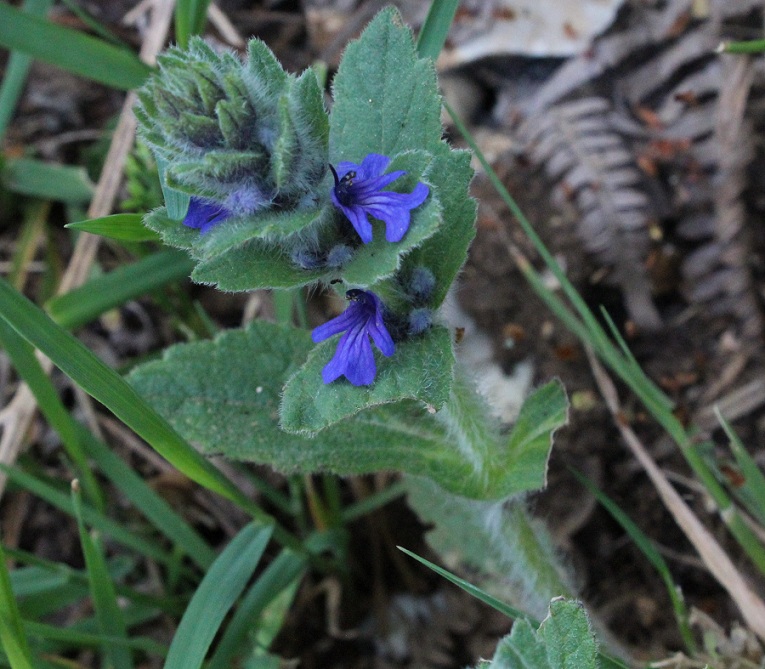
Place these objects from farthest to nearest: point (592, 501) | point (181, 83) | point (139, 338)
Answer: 1. point (139, 338)
2. point (592, 501)
3. point (181, 83)

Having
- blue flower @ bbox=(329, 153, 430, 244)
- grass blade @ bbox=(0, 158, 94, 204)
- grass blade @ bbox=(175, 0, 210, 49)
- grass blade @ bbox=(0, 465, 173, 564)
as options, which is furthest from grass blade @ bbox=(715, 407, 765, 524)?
grass blade @ bbox=(0, 158, 94, 204)

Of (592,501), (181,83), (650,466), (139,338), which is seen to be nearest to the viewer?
(181,83)

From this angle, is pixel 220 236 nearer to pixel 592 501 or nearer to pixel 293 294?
pixel 293 294

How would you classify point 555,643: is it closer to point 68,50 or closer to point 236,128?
point 236,128

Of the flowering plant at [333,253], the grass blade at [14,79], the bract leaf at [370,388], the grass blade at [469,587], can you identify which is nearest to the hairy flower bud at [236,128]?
the flowering plant at [333,253]

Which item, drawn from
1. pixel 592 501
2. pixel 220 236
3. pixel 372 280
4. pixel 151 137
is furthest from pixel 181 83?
pixel 592 501

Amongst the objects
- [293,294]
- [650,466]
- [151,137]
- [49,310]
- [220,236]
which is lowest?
[650,466]

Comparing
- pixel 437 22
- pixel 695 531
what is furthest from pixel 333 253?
pixel 695 531

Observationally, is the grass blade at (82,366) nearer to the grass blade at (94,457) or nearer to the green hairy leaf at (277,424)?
the green hairy leaf at (277,424)
